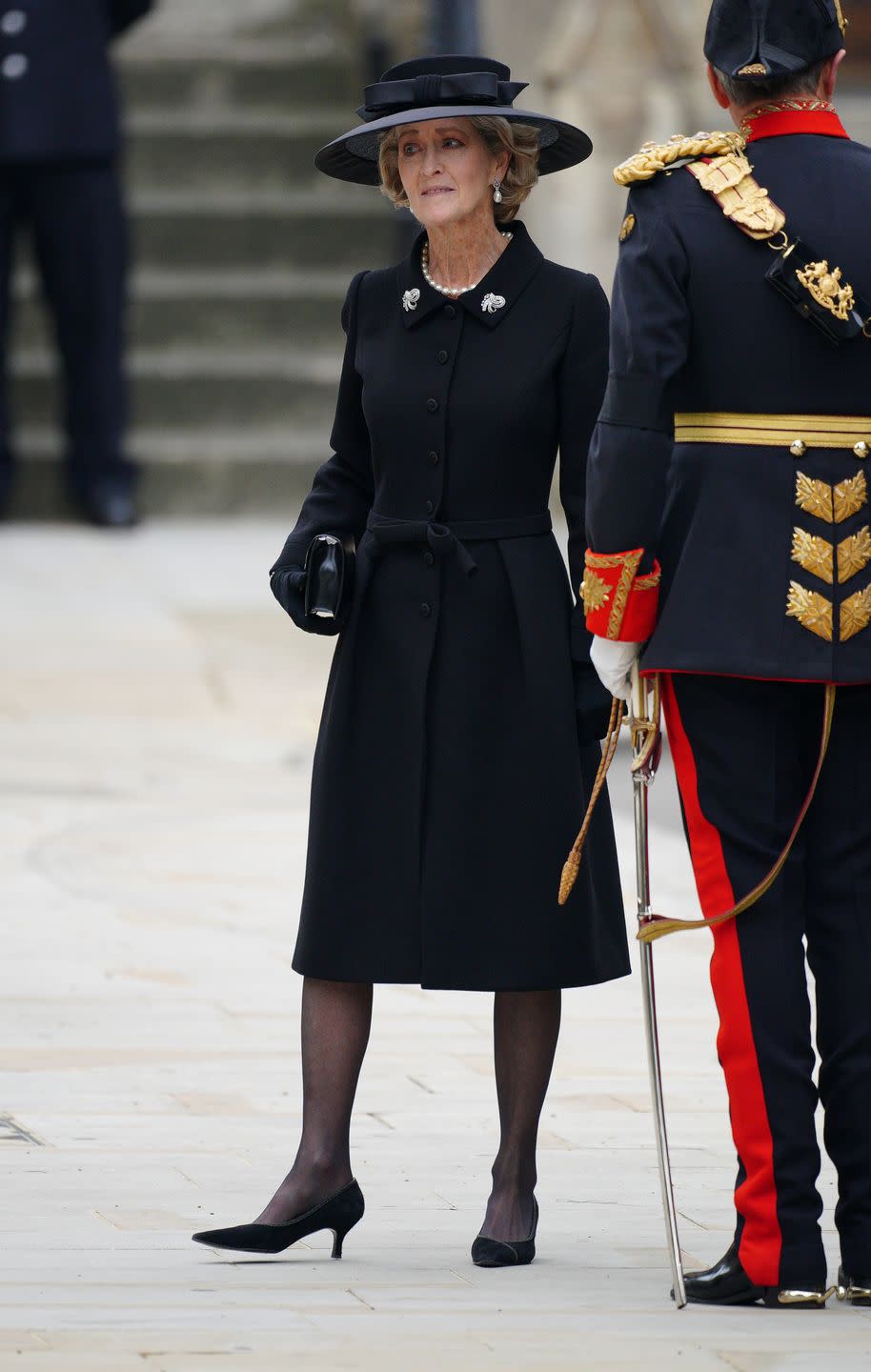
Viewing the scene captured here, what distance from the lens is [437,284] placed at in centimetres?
440

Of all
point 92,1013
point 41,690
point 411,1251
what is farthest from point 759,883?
point 41,690

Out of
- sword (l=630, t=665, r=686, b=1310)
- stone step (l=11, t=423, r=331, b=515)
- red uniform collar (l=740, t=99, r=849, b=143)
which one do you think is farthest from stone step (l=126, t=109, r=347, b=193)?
sword (l=630, t=665, r=686, b=1310)

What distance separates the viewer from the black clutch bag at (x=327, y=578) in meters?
4.33

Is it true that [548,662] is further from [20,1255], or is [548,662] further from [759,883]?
[20,1255]

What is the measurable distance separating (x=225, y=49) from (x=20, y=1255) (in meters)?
10.4

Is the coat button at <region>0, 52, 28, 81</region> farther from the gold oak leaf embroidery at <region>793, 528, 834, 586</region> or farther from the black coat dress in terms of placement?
the gold oak leaf embroidery at <region>793, 528, 834, 586</region>

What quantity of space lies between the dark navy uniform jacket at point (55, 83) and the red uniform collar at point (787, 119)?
288 inches

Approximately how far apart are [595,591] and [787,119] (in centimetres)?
70

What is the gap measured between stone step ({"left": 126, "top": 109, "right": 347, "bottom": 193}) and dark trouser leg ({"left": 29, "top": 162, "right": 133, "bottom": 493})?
6.15 ft

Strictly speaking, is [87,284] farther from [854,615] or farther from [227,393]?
[854,615]

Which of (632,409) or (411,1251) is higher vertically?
(632,409)

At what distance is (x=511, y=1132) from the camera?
4.31m

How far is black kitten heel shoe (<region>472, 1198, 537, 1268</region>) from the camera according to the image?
13.7 feet

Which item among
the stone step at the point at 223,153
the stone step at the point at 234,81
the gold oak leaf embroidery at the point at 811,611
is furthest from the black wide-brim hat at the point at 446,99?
the stone step at the point at 234,81
